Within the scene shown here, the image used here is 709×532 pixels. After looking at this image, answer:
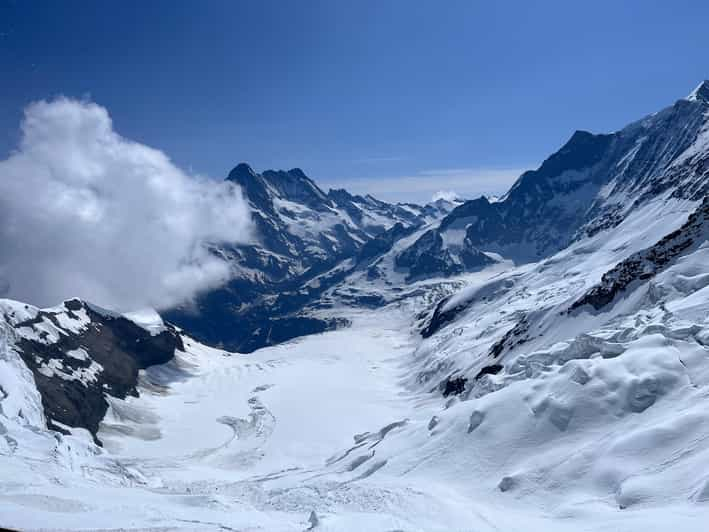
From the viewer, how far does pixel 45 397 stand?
11150cm

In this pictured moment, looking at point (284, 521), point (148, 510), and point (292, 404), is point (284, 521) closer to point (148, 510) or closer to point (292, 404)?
point (148, 510)

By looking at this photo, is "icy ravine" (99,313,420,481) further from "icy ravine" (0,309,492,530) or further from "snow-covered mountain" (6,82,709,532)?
"snow-covered mountain" (6,82,709,532)

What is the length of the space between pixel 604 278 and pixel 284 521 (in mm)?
93872

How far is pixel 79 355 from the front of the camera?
14388cm

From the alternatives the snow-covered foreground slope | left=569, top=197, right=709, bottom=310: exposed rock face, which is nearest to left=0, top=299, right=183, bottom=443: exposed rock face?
the snow-covered foreground slope

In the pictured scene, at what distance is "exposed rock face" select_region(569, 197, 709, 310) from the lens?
104m

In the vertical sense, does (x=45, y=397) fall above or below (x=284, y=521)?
above

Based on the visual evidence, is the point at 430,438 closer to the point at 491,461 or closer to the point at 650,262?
the point at 491,461

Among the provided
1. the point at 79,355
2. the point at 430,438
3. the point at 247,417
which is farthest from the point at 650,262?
the point at 79,355

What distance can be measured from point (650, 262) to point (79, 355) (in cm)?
13365

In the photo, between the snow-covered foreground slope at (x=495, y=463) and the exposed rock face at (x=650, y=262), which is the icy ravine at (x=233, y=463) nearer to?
the snow-covered foreground slope at (x=495, y=463)

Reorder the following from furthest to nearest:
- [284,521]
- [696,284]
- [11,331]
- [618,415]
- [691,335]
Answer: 1. [11,331]
2. [696,284]
3. [691,335]
4. [618,415]
5. [284,521]

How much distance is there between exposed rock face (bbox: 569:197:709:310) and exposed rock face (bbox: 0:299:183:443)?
104832mm

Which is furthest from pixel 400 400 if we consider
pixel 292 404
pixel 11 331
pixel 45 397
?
pixel 11 331
